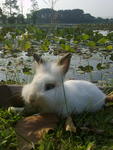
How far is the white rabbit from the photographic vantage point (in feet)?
7.84

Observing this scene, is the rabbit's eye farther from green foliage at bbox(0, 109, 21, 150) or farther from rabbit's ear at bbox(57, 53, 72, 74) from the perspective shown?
green foliage at bbox(0, 109, 21, 150)

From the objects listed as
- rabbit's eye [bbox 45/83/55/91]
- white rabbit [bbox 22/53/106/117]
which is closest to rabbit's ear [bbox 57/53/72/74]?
white rabbit [bbox 22/53/106/117]

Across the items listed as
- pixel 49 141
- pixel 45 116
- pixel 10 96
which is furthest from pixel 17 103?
pixel 49 141

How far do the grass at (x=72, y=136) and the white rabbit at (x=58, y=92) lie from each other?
115mm

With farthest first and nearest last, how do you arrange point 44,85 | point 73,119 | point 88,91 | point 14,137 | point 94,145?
point 88,91 → point 73,119 → point 44,85 → point 14,137 → point 94,145

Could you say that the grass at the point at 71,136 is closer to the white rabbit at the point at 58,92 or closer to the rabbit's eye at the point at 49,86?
the white rabbit at the point at 58,92

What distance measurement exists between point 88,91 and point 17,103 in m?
0.73

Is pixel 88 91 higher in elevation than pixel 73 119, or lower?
higher

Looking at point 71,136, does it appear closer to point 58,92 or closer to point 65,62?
point 58,92

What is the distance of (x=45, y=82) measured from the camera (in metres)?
2.42

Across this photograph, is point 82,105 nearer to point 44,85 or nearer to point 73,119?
point 73,119

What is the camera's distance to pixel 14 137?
222 centimetres

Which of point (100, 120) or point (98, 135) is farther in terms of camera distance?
point (100, 120)

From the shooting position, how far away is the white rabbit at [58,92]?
94.1 inches
